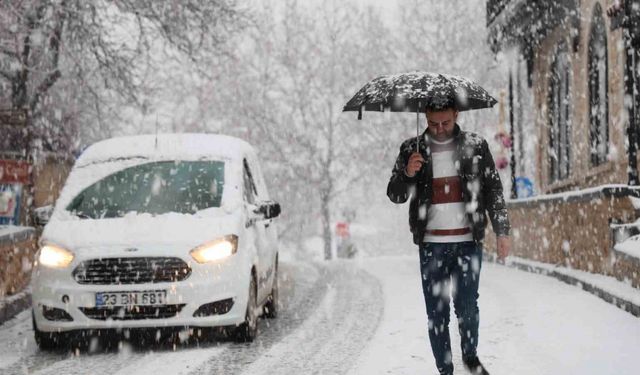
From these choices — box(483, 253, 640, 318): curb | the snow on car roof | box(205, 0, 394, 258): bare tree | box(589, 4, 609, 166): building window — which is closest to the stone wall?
box(483, 253, 640, 318): curb

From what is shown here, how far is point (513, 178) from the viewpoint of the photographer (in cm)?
2003

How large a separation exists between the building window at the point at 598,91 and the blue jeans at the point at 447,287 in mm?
11171

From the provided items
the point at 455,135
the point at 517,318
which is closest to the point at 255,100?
the point at 517,318

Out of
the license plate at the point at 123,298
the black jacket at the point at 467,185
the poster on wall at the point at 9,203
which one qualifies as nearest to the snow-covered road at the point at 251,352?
the license plate at the point at 123,298

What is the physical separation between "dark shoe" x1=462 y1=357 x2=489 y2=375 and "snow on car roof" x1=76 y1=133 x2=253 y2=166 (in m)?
3.87

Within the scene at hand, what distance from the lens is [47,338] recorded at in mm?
7625

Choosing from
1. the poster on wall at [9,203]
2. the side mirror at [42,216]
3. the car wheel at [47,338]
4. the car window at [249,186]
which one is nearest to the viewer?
the car wheel at [47,338]

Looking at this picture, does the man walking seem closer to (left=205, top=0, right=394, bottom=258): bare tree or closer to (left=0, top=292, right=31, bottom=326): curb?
(left=0, top=292, right=31, bottom=326): curb

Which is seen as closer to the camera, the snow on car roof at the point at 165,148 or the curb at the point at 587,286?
the curb at the point at 587,286

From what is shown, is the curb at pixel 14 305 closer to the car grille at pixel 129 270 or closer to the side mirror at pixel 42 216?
the side mirror at pixel 42 216

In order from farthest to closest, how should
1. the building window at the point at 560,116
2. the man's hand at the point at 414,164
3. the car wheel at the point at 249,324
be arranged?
the building window at the point at 560,116, the car wheel at the point at 249,324, the man's hand at the point at 414,164

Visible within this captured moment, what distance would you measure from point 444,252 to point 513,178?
15.0m

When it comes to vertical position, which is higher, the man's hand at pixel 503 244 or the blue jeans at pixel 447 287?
the man's hand at pixel 503 244

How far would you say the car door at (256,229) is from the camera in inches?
329
